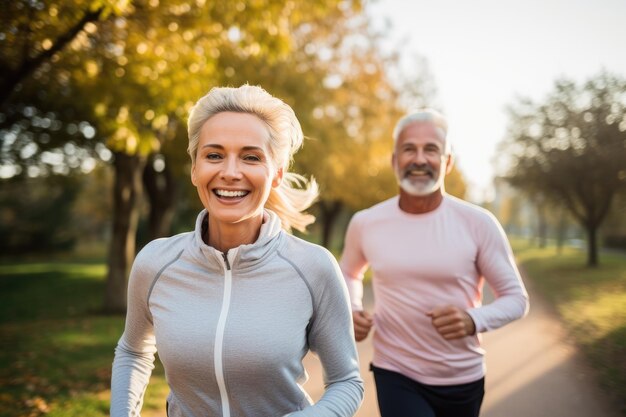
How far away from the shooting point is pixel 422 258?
125 inches

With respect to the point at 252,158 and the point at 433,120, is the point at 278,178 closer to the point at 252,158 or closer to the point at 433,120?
the point at 252,158

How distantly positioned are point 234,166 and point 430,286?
1.64 metres

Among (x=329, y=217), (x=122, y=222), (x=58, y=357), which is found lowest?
(x=329, y=217)

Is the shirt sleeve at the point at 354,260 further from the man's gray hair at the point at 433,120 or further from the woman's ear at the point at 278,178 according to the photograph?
the woman's ear at the point at 278,178

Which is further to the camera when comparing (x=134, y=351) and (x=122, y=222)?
(x=122, y=222)

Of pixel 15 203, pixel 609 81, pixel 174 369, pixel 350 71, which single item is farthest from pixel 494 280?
pixel 15 203

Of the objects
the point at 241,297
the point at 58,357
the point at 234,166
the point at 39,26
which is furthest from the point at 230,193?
the point at 58,357

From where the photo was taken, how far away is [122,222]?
12234 mm

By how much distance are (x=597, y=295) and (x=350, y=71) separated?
10094 millimetres

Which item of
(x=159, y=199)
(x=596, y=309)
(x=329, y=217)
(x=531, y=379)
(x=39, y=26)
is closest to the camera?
(x=39, y=26)

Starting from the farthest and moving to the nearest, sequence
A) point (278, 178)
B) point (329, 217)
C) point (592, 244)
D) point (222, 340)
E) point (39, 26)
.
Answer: point (329, 217), point (592, 244), point (39, 26), point (278, 178), point (222, 340)

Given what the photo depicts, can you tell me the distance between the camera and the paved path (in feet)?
18.9

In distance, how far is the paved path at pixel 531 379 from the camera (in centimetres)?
575

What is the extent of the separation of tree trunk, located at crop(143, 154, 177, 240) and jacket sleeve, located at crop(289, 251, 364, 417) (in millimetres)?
13072
